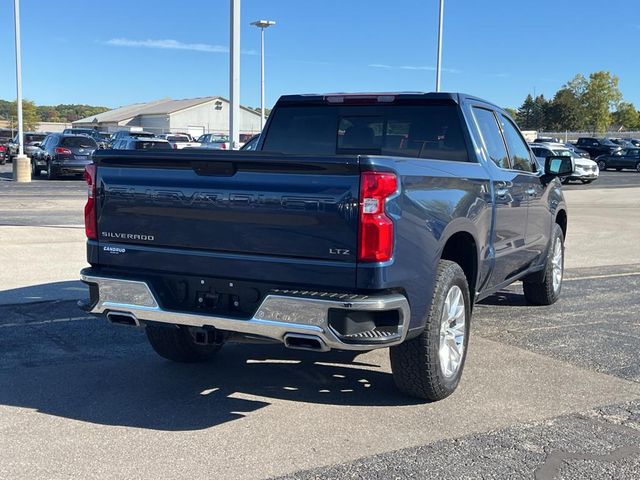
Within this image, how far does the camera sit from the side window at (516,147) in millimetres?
6716

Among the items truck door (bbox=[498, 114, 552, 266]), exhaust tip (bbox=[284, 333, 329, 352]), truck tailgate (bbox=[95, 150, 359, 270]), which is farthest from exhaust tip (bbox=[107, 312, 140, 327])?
truck door (bbox=[498, 114, 552, 266])

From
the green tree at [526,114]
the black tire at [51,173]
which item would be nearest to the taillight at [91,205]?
the black tire at [51,173]

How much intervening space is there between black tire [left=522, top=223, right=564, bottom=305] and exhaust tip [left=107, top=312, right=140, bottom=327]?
15.0 feet

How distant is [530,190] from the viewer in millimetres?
6750

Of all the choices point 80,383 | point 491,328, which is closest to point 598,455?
point 491,328

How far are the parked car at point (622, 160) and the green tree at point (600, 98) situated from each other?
48980 millimetres

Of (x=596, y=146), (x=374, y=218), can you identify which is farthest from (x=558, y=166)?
(x=596, y=146)

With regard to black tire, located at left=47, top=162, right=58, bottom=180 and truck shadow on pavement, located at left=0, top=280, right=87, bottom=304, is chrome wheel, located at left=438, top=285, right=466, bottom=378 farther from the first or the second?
black tire, located at left=47, top=162, right=58, bottom=180

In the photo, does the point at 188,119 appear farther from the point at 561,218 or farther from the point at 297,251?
the point at 297,251

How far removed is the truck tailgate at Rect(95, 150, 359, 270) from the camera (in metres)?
Answer: 4.06

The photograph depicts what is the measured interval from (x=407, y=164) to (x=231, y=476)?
78.5 inches

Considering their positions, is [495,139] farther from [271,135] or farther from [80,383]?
[80,383]

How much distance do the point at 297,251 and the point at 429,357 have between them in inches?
45.7

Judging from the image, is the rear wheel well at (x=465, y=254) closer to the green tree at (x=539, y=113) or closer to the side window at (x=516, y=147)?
the side window at (x=516, y=147)
